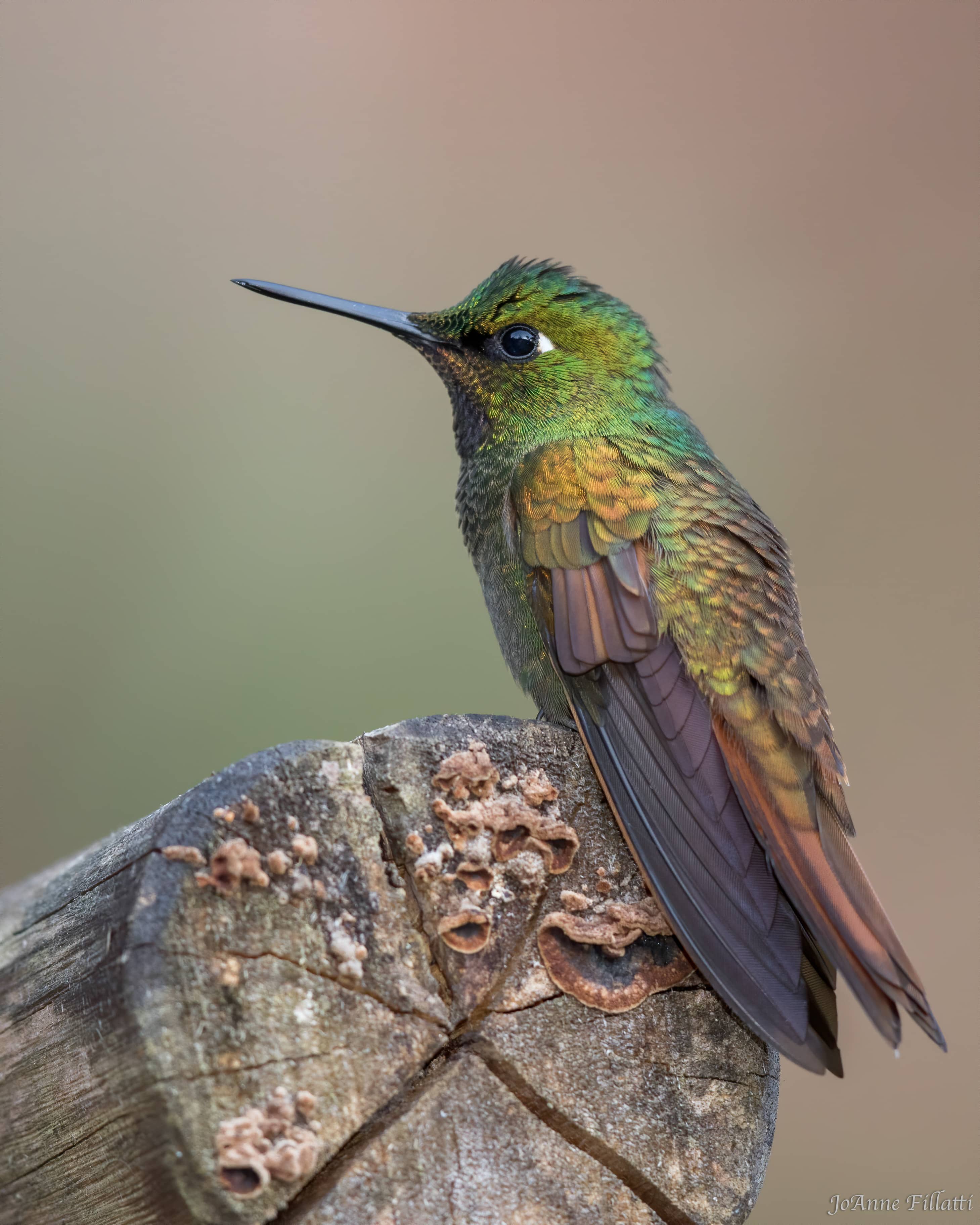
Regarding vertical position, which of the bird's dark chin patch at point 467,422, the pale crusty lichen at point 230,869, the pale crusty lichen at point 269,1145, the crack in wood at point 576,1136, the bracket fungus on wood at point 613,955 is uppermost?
the bird's dark chin patch at point 467,422

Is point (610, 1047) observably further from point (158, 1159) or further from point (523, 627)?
point (523, 627)

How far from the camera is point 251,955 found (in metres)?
1.26

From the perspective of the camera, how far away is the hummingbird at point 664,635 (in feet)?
5.33

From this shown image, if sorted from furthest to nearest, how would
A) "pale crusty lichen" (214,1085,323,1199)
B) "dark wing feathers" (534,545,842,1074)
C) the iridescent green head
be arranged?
the iridescent green head, "dark wing feathers" (534,545,842,1074), "pale crusty lichen" (214,1085,323,1199)

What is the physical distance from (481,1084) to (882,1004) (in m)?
0.65

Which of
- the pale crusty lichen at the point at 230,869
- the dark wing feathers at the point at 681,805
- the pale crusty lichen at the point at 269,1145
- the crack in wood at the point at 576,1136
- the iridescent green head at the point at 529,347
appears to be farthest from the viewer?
the iridescent green head at the point at 529,347

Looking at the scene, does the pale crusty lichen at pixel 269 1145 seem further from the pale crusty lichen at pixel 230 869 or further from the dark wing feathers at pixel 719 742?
the dark wing feathers at pixel 719 742

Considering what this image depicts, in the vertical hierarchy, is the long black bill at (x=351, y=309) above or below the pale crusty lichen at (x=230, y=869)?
above

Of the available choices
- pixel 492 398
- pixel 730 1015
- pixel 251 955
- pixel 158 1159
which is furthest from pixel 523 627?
pixel 158 1159

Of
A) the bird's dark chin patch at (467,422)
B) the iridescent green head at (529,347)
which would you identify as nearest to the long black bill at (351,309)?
the iridescent green head at (529,347)

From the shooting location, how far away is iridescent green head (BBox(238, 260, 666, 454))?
2672mm

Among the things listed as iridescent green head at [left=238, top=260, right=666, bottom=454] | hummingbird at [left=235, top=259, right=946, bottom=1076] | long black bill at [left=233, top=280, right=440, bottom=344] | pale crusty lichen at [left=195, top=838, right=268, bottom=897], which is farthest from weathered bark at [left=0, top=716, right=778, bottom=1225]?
long black bill at [left=233, top=280, right=440, bottom=344]

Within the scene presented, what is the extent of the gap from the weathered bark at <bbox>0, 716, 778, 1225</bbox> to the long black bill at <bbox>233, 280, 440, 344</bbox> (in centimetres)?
153

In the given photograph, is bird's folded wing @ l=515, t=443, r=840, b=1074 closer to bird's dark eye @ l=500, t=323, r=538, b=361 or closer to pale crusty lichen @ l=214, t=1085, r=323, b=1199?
bird's dark eye @ l=500, t=323, r=538, b=361
